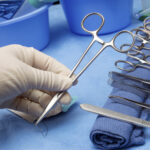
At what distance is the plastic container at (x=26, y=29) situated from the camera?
2.60ft

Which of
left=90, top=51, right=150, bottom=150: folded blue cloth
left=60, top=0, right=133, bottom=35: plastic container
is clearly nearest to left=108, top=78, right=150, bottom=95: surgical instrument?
left=90, top=51, right=150, bottom=150: folded blue cloth

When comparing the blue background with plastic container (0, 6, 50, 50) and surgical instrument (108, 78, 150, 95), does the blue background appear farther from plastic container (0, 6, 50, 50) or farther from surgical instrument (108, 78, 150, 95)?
plastic container (0, 6, 50, 50)

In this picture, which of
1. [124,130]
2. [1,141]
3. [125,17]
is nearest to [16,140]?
[1,141]

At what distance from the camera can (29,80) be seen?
51 cm

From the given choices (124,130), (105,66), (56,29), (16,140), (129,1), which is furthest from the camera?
(56,29)

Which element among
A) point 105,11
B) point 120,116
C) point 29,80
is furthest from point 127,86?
point 105,11

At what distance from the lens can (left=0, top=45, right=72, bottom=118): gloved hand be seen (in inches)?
19.6

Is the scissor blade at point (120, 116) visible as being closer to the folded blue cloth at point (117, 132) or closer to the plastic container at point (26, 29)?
the folded blue cloth at point (117, 132)

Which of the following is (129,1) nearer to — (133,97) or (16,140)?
(133,97)

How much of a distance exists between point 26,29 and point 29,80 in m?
0.37

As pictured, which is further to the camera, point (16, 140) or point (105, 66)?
point (105, 66)

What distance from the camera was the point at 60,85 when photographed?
54 cm

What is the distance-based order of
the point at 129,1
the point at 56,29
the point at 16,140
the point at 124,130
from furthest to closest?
1. the point at 56,29
2. the point at 129,1
3. the point at 16,140
4. the point at 124,130

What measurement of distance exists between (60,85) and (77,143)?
0.14 metres
